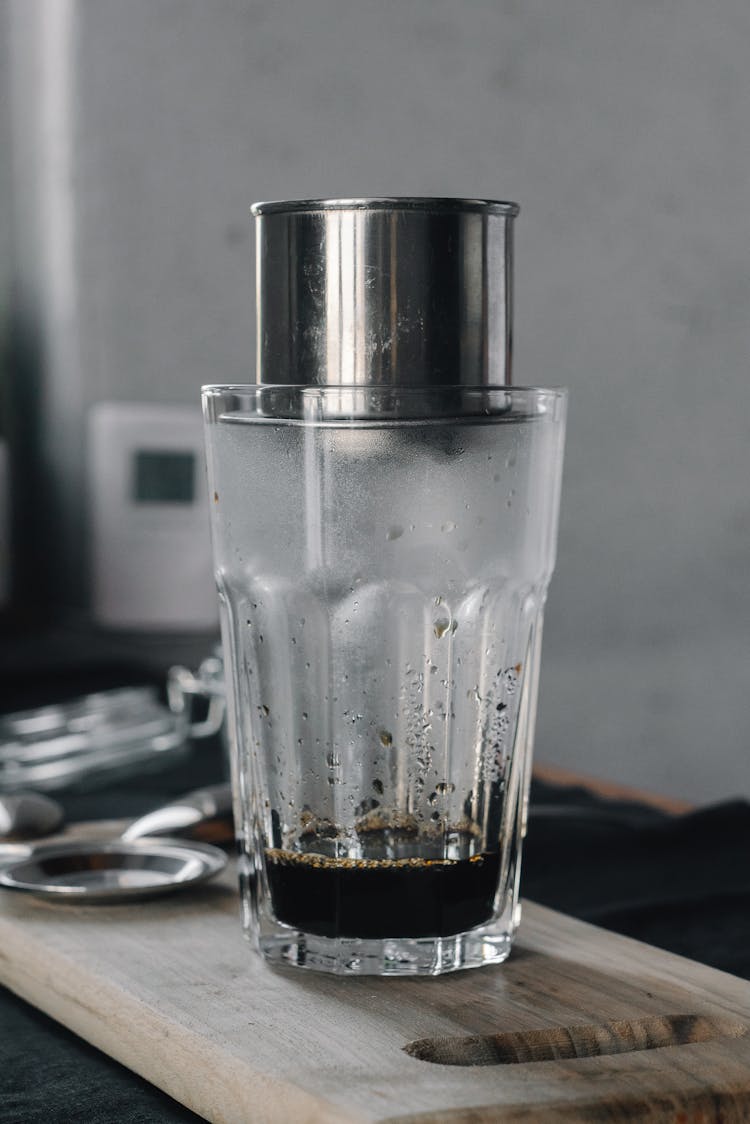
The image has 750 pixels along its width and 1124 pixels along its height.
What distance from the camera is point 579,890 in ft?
2.09

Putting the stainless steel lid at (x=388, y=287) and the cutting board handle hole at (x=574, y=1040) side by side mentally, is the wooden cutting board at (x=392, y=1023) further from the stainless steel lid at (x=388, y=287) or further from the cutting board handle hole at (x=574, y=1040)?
the stainless steel lid at (x=388, y=287)

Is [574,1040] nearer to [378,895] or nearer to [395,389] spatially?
[378,895]

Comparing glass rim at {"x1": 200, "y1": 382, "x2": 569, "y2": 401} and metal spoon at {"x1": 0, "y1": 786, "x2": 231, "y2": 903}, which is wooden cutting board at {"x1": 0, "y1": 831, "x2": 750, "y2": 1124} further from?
glass rim at {"x1": 200, "y1": 382, "x2": 569, "y2": 401}

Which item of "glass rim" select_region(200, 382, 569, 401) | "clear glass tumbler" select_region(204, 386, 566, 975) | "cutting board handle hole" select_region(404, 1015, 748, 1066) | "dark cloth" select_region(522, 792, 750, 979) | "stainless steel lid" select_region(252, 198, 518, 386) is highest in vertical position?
"stainless steel lid" select_region(252, 198, 518, 386)

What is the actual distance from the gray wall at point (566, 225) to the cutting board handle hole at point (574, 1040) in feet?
3.88

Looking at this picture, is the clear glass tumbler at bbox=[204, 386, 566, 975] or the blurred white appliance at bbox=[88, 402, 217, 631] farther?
the blurred white appliance at bbox=[88, 402, 217, 631]

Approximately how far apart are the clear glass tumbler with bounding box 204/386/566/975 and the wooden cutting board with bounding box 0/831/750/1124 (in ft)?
0.07

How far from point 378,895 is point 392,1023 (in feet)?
0.16

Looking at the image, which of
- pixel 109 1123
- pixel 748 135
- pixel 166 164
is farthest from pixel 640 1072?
pixel 748 135

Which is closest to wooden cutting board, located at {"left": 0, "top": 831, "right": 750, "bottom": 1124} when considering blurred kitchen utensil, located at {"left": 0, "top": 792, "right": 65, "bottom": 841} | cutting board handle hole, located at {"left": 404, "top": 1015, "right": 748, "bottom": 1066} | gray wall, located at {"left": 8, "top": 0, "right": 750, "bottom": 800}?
cutting board handle hole, located at {"left": 404, "top": 1015, "right": 748, "bottom": 1066}

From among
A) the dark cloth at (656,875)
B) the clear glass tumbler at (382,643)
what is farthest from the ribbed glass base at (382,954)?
the dark cloth at (656,875)

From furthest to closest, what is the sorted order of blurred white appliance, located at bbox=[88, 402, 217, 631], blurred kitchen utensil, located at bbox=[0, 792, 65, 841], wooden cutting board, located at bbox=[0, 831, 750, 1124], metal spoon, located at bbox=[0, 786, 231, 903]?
blurred white appliance, located at bbox=[88, 402, 217, 631] < blurred kitchen utensil, located at bbox=[0, 792, 65, 841] < metal spoon, located at bbox=[0, 786, 231, 903] < wooden cutting board, located at bbox=[0, 831, 750, 1124]

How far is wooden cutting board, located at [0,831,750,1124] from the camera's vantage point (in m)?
0.36

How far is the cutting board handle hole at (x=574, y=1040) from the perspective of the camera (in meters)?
0.40
